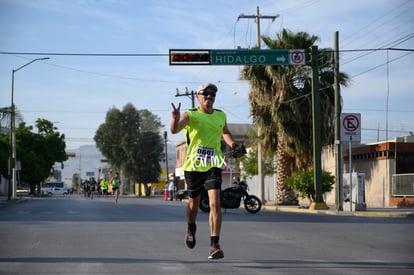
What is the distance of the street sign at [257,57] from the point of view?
2553 cm

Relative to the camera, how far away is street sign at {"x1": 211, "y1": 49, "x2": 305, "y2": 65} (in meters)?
25.5

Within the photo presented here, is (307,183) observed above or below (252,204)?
above

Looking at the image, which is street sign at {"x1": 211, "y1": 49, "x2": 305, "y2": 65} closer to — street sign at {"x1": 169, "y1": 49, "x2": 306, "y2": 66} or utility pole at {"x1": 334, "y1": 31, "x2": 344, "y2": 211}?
street sign at {"x1": 169, "y1": 49, "x2": 306, "y2": 66}

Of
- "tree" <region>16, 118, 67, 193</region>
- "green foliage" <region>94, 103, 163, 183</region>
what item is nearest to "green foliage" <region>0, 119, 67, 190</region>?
"tree" <region>16, 118, 67, 193</region>

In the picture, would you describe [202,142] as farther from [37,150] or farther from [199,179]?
[37,150]

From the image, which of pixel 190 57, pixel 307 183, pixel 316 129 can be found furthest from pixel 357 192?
pixel 190 57

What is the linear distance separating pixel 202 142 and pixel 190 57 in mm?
16936

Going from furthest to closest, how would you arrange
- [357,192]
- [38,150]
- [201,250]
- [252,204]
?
[38,150], [357,192], [252,204], [201,250]

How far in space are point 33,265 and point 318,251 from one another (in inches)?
155

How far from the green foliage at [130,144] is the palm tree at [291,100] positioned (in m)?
55.4

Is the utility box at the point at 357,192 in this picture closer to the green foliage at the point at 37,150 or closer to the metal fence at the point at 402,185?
the metal fence at the point at 402,185

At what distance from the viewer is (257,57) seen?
1016 inches

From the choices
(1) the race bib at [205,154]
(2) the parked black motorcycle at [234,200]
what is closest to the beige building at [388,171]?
(2) the parked black motorcycle at [234,200]

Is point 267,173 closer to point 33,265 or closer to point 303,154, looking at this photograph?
point 303,154
